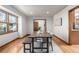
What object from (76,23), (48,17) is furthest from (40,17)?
(76,23)

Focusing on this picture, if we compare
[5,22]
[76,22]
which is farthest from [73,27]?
[5,22]

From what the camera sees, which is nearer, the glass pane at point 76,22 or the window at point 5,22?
the window at point 5,22

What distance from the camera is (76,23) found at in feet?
→ 22.5

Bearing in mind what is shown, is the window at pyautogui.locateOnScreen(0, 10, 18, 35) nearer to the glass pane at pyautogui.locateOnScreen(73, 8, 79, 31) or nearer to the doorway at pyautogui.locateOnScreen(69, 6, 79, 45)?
the doorway at pyautogui.locateOnScreen(69, 6, 79, 45)

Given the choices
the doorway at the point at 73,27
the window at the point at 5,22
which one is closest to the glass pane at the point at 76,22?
the doorway at the point at 73,27

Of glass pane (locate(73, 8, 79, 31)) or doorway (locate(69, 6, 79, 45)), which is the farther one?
glass pane (locate(73, 8, 79, 31))

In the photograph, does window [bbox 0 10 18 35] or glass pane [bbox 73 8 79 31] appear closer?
window [bbox 0 10 18 35]

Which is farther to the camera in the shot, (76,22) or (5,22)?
(5,22)

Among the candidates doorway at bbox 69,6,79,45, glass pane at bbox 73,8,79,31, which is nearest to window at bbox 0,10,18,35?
doorway at bbox 69,6,79,45

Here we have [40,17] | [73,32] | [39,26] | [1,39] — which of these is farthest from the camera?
[39,26]

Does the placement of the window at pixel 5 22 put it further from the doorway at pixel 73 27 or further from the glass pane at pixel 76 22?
the glass pane at pixel 76 22

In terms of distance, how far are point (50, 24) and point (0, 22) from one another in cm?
824

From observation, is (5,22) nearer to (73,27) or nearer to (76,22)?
(73,27)
